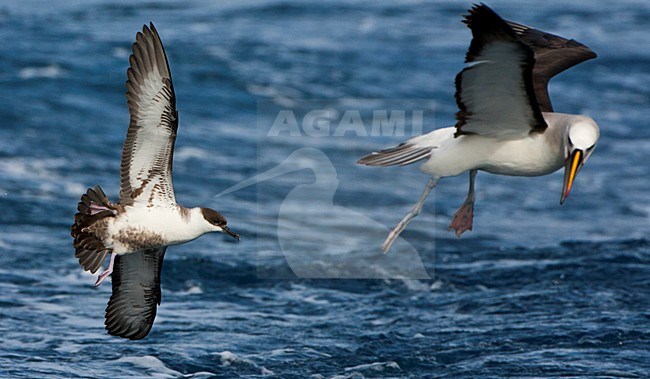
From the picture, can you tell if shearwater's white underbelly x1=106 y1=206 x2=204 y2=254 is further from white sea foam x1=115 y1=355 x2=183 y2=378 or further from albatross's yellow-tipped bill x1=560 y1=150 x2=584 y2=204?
albatross's yellow-tipped bill x1=560 y1=150 x2=584 y2=204

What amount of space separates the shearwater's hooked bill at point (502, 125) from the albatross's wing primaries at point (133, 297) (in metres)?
2.17

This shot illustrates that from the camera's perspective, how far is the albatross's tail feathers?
961 cm

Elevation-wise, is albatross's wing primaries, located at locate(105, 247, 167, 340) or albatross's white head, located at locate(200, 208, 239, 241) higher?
albatross's white head, located at locate(200, 208, 239, 241)

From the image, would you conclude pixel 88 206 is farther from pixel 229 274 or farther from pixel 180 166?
pixel 180 166

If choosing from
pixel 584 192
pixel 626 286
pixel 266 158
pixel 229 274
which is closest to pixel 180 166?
pixel 266 158

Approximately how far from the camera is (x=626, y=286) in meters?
12.9

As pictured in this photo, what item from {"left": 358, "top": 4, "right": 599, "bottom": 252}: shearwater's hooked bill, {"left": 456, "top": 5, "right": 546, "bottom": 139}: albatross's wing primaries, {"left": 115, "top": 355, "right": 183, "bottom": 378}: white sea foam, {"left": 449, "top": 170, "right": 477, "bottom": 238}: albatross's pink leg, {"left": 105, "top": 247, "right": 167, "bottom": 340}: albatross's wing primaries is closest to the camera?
{"left": 456, "top": 5, "right": 546, "bottom": 139}: albatross's wing primaries

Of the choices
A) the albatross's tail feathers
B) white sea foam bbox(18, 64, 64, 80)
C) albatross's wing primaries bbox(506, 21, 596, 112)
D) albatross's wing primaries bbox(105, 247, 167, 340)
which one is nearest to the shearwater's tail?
albatross's wing primaries bbox(105, 247, 167, 340)

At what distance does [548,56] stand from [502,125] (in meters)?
1.53

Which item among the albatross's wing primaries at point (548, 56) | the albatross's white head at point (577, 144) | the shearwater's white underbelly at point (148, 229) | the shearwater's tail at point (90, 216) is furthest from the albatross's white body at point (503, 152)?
the shearwater's tail at point (90, 216)

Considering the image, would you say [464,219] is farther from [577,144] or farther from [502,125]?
[577,144]

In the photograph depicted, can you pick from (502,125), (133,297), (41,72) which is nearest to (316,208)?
(502,125)

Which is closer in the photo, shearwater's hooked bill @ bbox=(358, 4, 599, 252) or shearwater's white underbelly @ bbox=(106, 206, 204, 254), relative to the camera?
shearwater's white underbelly @ bbox=(106, 206, 204, 254)

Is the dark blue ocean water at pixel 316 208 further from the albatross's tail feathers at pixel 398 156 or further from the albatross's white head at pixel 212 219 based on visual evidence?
the albatross's white head at pixel 212 219
